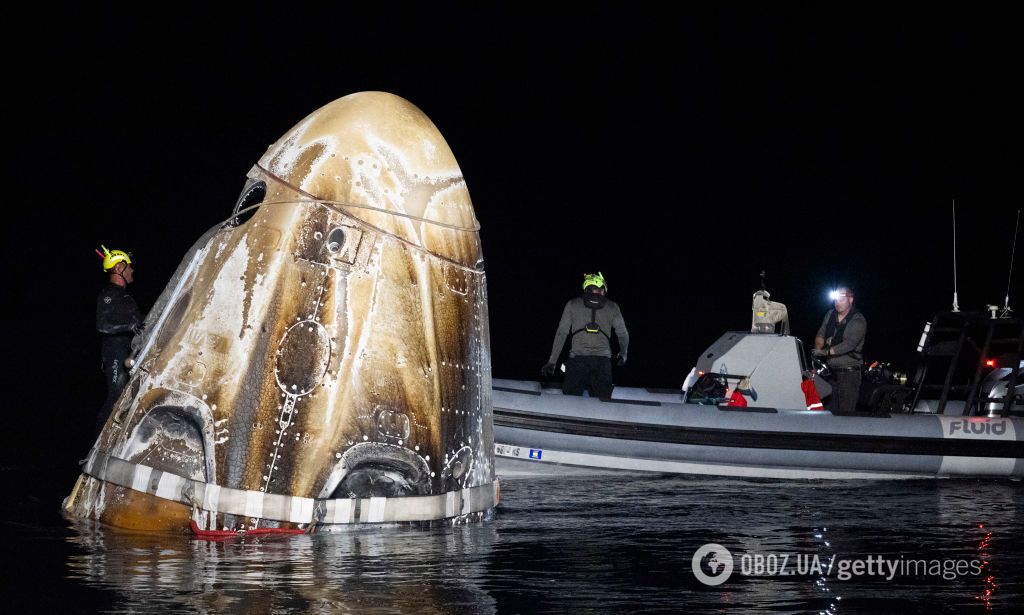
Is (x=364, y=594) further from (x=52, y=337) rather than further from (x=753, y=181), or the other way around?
(x=753, y=181)

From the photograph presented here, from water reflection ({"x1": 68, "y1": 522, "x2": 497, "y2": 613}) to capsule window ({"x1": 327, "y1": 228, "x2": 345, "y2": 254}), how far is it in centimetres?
126

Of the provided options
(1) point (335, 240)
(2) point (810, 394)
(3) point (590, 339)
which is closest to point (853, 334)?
(2) point (810, 394)

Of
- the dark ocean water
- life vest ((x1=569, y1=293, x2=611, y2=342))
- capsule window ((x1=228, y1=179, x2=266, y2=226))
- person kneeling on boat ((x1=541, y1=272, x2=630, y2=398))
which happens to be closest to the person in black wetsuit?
the dark ocean water

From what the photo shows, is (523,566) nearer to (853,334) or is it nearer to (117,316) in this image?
(117,316)

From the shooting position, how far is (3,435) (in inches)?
477

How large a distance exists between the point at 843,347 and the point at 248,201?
6735 mm

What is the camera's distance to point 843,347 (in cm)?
1142

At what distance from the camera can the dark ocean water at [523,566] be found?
515 cm

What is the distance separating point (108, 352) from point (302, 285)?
298cm

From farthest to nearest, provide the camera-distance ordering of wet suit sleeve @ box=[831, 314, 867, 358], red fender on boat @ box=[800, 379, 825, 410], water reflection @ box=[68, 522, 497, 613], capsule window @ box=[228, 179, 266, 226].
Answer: red fender on boat @ box=[800, 379, 825, 410], wet suit sleeve @ box=[831, 314, 867, 358], capsule window @ box=[228, 179, 266, 226], water reflection @ box=[68, 522, 497, 613]

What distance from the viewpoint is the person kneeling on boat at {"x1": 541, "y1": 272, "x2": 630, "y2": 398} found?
35.3 ft

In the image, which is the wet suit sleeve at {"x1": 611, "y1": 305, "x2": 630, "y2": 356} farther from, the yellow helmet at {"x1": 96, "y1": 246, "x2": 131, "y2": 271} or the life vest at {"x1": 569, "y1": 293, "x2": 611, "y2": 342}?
the yellow helmet at {"x1": 96, "y1": 246, "x2": 131, "y2": 271}

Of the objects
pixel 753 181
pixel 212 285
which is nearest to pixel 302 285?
pixel 212 285

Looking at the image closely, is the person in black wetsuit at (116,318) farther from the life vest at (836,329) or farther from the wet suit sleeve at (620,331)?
the life vest at (836,329)
